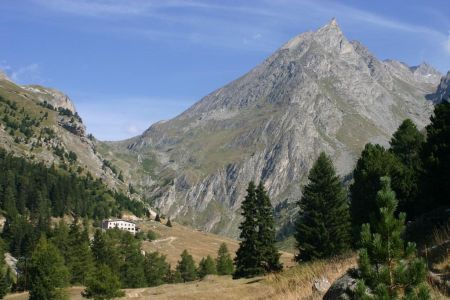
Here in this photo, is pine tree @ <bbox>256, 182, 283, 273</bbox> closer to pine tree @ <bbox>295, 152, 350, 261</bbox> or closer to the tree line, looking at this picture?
pine tree @ <bbox>295, 152, 350, 261</bbox>

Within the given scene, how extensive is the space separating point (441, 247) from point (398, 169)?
4401 cm

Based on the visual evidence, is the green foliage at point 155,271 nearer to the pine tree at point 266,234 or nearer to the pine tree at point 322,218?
the pine tree at point 266,234

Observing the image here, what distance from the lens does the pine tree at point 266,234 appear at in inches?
2649

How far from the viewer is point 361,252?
8.43 meters

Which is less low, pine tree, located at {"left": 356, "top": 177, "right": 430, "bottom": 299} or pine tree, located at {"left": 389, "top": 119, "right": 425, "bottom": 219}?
pine tree, located at {"left": 389, "top": 119, "right": 425, "bottom": 219}

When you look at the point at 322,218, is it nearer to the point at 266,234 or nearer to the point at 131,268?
the point at 266,234

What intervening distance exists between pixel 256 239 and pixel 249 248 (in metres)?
1.56

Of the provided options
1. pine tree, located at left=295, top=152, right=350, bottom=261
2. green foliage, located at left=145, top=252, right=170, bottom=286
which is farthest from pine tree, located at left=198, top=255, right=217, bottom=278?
pine tree, located at left=295, top=152, right=350, bottom=261

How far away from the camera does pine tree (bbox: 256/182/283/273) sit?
67.3 meters

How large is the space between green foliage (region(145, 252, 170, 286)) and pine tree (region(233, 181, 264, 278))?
160ft

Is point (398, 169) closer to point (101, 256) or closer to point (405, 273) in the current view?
point (405, 273)

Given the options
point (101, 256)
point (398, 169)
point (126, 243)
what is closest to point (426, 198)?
point (398, 169)

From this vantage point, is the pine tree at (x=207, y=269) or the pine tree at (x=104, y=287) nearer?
the pine tree at (x=104, y=287)

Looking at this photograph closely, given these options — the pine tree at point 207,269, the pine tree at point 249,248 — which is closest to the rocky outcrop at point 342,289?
the pine tree at point 249,248
